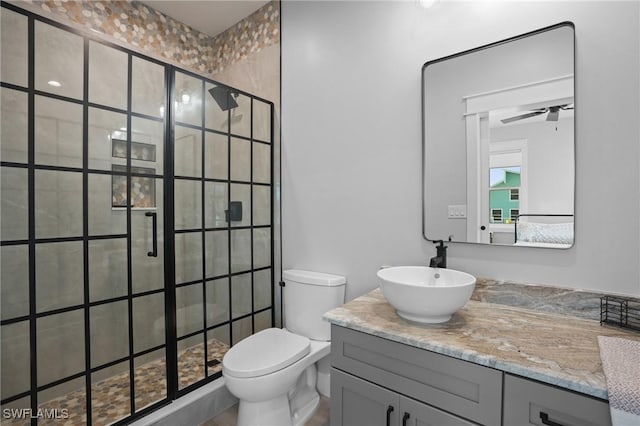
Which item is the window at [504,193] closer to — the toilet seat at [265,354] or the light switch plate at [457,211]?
the light switch plate at [457,211]

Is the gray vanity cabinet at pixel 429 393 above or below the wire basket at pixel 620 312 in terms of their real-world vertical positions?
below

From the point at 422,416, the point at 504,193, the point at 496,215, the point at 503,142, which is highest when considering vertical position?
the point at 503,142

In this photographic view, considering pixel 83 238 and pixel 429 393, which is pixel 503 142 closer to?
pixel 429 393

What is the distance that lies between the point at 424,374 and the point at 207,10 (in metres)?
2.91

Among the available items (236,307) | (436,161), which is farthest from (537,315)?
(236,307)

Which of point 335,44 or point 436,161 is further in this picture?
point 335,44

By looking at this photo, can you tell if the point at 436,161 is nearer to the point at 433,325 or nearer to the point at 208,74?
the point at 433,325

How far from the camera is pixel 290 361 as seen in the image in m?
1.61

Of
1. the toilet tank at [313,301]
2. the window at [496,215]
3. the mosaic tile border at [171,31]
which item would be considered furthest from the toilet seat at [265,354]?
the mosaic tile border at [171,31]

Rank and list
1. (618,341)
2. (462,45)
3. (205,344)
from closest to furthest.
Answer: (618,341) < (462,45) < (205,344)

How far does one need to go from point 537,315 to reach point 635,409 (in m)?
0.59

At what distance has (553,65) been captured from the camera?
4.33ft

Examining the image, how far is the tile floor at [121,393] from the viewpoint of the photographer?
1467mm
